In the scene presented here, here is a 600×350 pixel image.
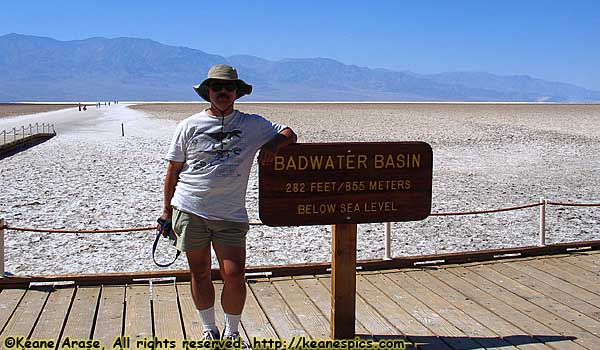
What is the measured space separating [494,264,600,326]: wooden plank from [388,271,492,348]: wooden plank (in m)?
0.83

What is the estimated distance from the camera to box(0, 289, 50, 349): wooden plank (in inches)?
173

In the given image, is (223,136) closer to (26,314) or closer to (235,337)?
(235,337)

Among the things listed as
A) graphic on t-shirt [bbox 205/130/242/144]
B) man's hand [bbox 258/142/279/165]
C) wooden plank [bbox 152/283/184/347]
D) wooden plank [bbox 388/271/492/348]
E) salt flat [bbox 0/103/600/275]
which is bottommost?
salt flat [bbox 0/103/600/275]

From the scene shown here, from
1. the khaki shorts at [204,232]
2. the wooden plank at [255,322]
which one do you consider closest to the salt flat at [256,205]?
the wooden plank at [255,322]

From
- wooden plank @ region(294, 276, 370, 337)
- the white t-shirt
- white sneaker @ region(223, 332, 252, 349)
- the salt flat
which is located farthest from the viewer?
the salt flat

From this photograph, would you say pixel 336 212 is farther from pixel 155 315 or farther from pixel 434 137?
pixel 434 137

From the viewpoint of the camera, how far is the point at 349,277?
429 centimetres

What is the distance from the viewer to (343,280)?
4.27m

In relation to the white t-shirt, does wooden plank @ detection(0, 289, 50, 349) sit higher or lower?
lower

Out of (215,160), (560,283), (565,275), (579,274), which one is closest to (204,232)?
(215,160)

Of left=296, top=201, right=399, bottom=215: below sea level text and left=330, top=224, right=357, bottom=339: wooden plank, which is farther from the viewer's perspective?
left=330, top=224, right=357, bottom=339: wooden plank

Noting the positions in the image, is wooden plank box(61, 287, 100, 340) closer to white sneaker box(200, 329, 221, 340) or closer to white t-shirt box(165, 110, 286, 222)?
white sneaker box(200, 329, 221, 340)

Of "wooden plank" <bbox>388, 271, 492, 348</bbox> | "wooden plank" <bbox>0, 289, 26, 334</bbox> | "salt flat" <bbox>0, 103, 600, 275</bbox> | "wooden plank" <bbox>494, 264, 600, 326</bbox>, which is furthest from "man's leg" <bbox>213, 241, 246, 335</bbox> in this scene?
"salt flat" <bbox>0, 103, 600, 275</bbox>

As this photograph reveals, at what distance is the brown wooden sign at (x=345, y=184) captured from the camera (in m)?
4.05
